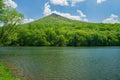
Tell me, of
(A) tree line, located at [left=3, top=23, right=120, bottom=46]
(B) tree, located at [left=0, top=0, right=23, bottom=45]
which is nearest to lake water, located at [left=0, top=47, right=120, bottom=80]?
(B) tree, located at [left=0, top=0, right=23, bottom=45]

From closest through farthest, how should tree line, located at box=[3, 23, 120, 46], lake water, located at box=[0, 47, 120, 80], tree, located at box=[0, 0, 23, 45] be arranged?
lake water, located at box=[0, 47, 120, 80] → tree, located at box=[0, 0, 23, 45] → tree line, located at box=[3, 23, 120, 46]

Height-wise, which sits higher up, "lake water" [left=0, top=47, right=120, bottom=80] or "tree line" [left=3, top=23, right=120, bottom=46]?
"tree line" [left=3, top=23, right=120, bottom=46]

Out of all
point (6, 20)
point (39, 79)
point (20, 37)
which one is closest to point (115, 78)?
point (39, 79)

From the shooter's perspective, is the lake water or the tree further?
the tree

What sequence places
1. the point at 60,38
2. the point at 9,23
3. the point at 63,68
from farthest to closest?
the point at 60,38 < the point at 9,23 < the point at 63,68

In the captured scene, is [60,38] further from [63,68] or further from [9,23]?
[63,68]

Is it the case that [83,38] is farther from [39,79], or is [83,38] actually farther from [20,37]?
[39,79]

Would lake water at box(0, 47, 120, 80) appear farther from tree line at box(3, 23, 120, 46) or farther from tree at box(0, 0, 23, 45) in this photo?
tree line at box(3, 23, 120, 46)

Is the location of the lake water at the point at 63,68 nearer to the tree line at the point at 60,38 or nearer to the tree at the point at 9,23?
the tree at the point at 9,23

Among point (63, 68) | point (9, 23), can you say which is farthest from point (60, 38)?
point (63, 68)

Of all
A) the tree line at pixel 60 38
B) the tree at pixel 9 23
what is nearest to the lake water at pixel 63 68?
the tree at pixel 9 23

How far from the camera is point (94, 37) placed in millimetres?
190750

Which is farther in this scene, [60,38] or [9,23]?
[60,38]

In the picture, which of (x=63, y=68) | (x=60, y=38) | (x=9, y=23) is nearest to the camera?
(x=63, y=68)
